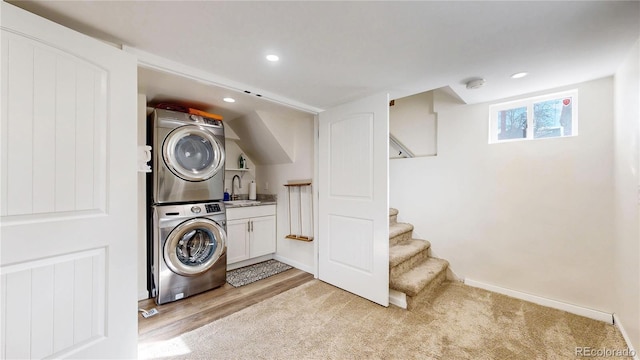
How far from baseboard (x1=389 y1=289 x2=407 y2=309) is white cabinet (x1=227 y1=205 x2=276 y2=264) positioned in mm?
1851

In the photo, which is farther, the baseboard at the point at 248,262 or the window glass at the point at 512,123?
the baseboard at the point at 248,262

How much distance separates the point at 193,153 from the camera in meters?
2.61

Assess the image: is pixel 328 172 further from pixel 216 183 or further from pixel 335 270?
pixel 216 183

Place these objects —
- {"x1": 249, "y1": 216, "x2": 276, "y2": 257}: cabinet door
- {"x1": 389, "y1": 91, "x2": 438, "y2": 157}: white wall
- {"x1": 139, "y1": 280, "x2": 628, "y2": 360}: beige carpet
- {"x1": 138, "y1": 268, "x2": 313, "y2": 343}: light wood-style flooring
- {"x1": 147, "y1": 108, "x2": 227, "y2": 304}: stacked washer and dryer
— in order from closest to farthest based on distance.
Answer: {"x1": 139, "y1": 280, "x2": 628, "y2": 360}: beige carpet → {"x1": 138, "y1": 268, "x2": 313, "y2": 343}: light wood-style flooring → {"x1": 147, "y1": 108, "x2": 227, "y2": 304}: stacked washer and dryer → {"x1": 389, "y1": 91, "x2": 438, "y2": 157}: white wall → {"x1": 249, "y1": 216, "x2": 276, "y2": 257}: cabinet door

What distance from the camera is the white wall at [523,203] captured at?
208 cm

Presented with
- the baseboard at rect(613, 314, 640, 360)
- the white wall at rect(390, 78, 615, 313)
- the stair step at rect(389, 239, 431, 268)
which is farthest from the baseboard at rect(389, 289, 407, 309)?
the baseboard at rect(613, 314, 640, 360)

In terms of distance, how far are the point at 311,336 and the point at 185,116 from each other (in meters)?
2.41

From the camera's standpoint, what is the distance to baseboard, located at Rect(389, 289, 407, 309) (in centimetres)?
225

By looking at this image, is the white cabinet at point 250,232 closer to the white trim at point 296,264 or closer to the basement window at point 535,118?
the white trim at point 296,264

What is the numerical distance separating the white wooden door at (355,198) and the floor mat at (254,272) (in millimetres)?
695

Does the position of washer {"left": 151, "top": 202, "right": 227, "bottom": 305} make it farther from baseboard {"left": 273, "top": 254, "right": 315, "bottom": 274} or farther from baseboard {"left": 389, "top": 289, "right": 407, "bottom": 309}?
baseboard {"left": 389, "top": 289, "right": 407, "bottom": 309}

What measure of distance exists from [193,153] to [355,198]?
1819 mm

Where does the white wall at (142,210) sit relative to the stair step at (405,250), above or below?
above

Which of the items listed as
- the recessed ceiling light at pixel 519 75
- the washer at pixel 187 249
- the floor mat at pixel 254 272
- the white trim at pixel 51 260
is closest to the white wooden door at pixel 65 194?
the white trim at pixel 51 260
